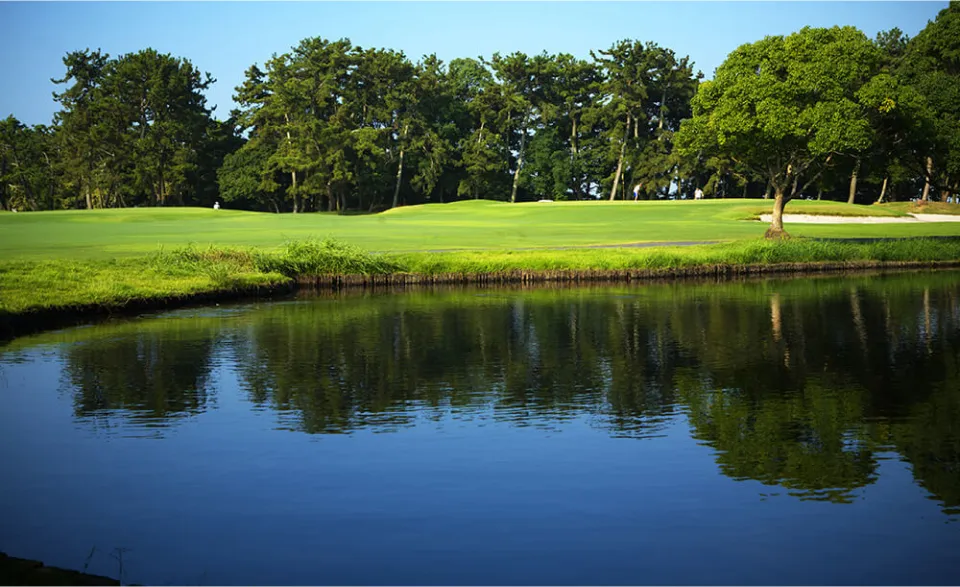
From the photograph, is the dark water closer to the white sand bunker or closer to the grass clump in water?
the grass clump in water

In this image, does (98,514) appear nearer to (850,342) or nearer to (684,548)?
(684,548)

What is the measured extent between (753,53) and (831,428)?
42.8m

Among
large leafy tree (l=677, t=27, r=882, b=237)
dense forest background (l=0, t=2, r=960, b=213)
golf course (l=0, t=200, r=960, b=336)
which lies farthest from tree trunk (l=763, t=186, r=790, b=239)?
dense forest background (l=0, t=2, r=960, b=213)

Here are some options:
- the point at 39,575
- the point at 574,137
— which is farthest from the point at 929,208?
the point at 39,575

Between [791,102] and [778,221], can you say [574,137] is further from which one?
[791,102]

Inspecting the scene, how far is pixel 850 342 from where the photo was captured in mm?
24828

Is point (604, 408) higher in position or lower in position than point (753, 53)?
lower

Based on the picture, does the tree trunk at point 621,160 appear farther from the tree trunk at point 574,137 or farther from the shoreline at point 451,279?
the shoreline at point 451,279

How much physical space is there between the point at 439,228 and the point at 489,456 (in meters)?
56.7

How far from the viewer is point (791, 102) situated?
52.8 meters

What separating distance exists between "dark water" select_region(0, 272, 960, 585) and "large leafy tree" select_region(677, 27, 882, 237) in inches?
1030

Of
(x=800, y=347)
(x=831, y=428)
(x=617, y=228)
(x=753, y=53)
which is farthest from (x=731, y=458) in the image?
(x=617, y=228)

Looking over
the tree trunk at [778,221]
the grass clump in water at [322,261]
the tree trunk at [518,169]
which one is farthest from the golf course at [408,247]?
the tree trunk at [518,169]

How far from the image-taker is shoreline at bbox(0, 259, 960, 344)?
31.0 m
